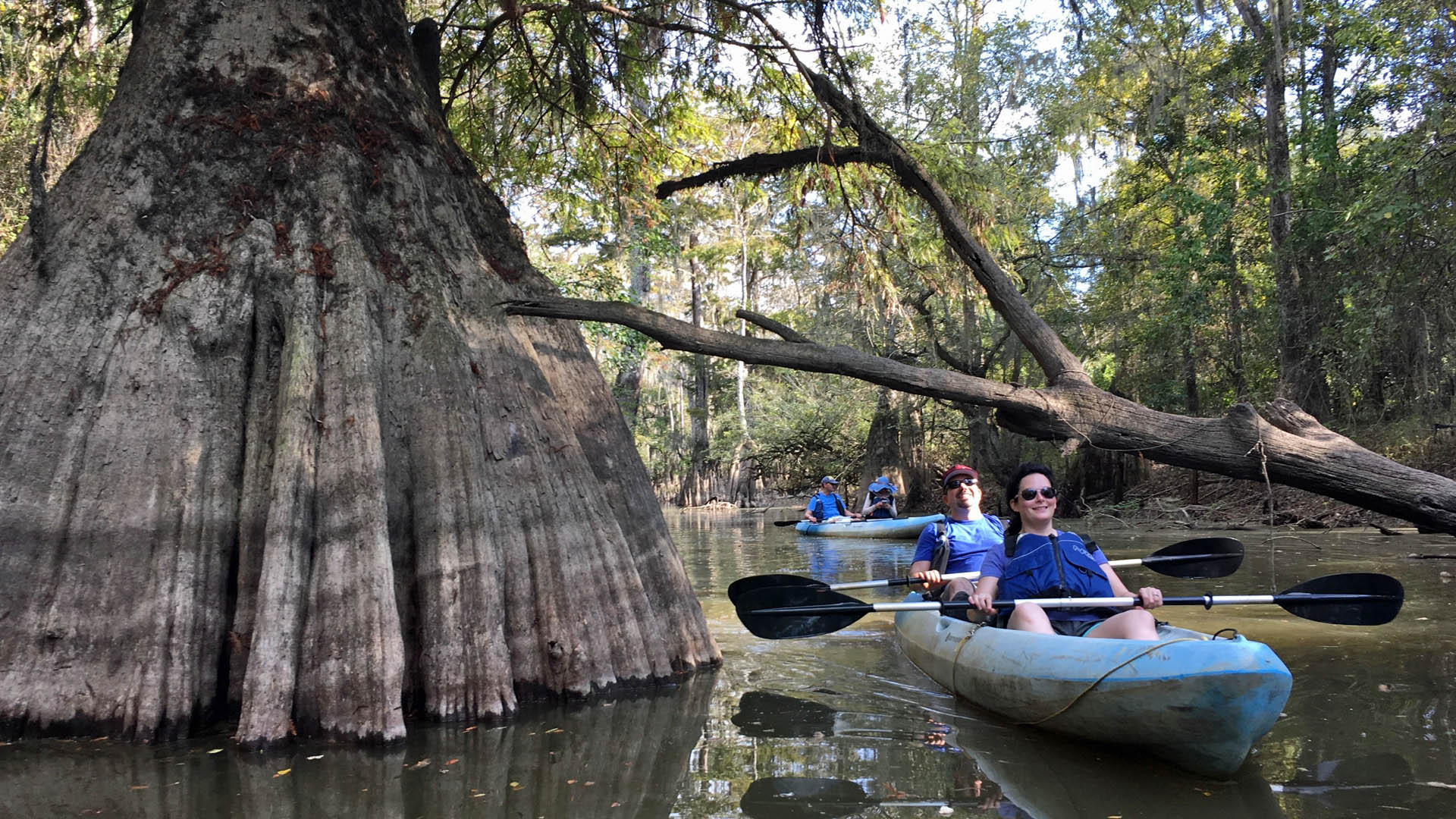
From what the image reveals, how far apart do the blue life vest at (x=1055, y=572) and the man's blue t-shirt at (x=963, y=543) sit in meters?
1.53

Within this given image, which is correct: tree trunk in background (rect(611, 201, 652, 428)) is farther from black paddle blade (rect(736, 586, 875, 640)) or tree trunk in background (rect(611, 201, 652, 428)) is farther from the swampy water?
the swampy water

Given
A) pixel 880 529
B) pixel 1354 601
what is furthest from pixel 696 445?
pixel 1354 601

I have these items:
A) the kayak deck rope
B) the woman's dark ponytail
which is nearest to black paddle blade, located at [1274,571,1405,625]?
A: the woman's dark ponytail

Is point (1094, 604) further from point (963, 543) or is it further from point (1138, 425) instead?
point (963, 543)

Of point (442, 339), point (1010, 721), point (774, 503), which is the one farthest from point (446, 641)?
point (774, 503)

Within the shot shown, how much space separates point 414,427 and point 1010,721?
3.41 m

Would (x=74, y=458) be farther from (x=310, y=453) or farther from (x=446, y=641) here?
(x=446, y=641)

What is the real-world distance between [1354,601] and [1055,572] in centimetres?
158

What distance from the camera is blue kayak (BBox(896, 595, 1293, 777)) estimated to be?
11.1 feet

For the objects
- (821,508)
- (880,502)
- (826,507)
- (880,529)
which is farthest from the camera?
(826,507)

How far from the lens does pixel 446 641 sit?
4.43 m

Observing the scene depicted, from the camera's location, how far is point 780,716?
187 inches

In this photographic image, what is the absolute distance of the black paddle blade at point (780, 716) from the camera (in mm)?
4453

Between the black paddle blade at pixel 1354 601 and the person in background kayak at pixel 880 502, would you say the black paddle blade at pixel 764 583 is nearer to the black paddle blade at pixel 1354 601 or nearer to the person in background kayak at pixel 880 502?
the black paddle blade at pixel 1354 601
